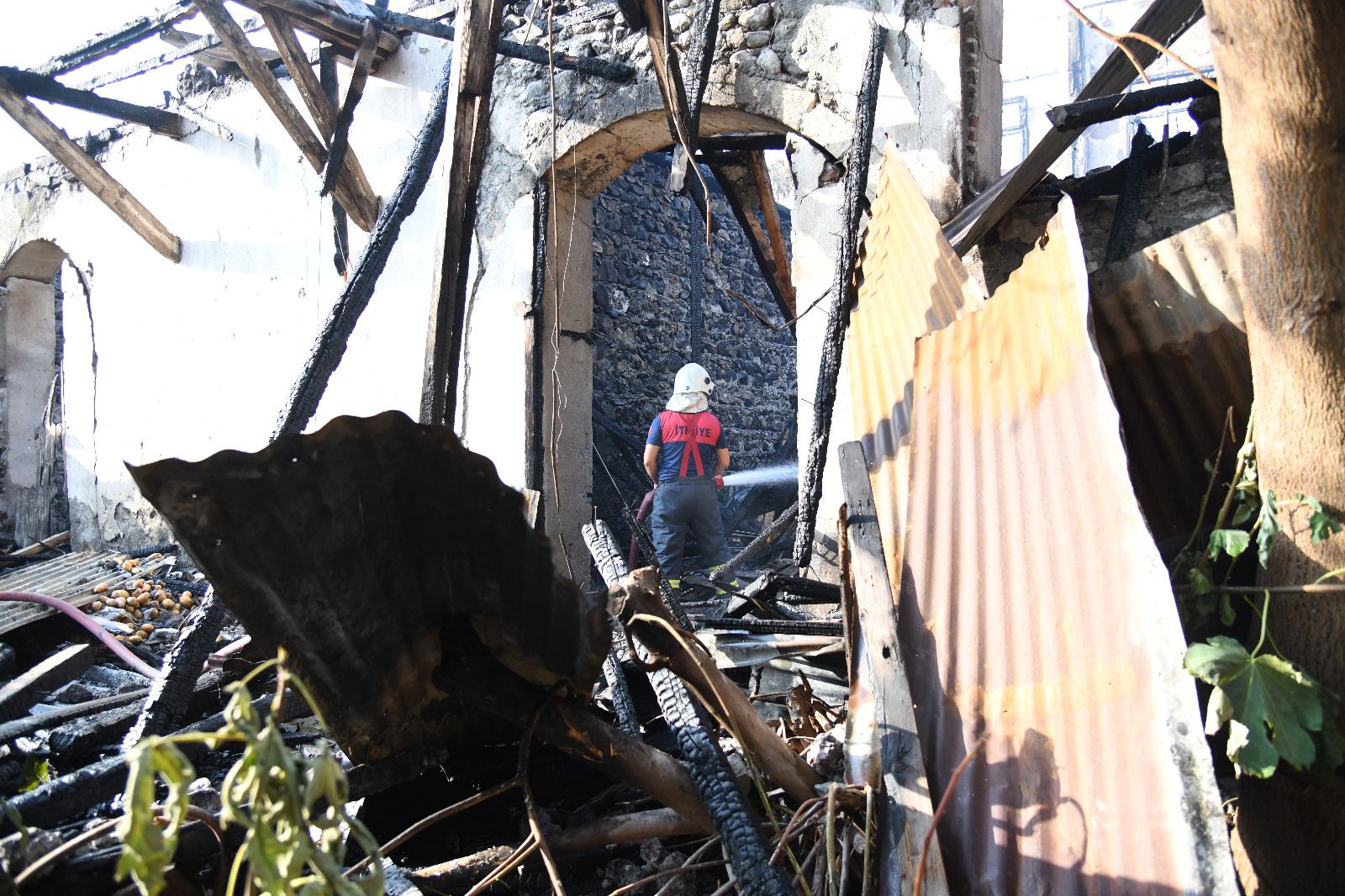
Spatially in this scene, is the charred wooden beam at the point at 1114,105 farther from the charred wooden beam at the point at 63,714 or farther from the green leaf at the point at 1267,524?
the charred wooden beam at the point at 63,714

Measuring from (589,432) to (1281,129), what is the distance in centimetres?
510

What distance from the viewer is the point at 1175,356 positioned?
231cm

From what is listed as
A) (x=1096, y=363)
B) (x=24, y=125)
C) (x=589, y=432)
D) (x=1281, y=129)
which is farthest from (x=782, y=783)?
(x=24, y=125)

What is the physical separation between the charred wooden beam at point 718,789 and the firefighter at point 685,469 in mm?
4204

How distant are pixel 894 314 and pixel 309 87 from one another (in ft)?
15.6

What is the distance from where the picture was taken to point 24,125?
7.20m

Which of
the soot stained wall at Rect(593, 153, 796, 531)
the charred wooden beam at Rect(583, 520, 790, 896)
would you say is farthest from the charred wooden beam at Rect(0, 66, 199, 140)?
the charred wooden beam at Rect(583, 520, 790, 896)

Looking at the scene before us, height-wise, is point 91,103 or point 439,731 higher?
point 91,103

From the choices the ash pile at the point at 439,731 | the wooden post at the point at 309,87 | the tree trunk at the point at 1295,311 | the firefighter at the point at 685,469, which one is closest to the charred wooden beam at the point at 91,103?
the wooden post at the point at 309,87

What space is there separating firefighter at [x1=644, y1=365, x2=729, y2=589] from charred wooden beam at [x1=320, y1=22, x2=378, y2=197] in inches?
108

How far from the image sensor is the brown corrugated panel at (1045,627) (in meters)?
1.56

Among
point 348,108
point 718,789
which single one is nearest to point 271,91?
point 348,108

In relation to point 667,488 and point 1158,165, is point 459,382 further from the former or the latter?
point 1158,165

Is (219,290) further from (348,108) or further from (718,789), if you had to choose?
(718,789)
